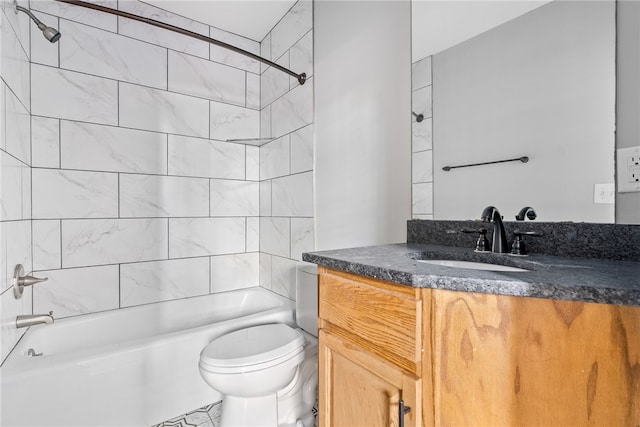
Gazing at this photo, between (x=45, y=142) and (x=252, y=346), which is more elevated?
(x=45, y=142)

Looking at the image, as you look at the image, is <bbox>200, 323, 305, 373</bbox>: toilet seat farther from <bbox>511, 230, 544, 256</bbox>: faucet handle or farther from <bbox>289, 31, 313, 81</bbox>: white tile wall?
<bbox>289, 31, 313, 81</bbox>: white tile wall

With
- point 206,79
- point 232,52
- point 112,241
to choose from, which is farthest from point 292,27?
point 112,241

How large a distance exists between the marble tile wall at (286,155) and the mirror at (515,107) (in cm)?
78

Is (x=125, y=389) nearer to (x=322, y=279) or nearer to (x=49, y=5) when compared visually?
(x=322, y=279)

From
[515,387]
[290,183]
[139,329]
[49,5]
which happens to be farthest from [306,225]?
[49,5]

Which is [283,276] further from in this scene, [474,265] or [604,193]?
[604,193]

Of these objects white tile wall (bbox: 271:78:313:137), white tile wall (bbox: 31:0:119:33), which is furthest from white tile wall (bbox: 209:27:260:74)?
white tile wall (bbox: 31:0:119:33)

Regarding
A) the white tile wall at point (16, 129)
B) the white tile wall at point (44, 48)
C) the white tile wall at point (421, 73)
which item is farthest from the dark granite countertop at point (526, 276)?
the white tile wall at point (44, 48)

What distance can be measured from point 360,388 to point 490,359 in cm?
38

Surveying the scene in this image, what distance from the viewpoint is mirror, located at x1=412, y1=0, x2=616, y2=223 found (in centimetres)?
87

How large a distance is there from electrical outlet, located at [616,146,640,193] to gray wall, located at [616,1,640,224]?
0.05ft

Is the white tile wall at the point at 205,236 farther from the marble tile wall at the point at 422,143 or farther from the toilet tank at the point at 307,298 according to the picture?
the marble tile wall at the point at 422,143

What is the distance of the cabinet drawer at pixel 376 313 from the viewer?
2.24ft

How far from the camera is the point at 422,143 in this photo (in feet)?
4.17
